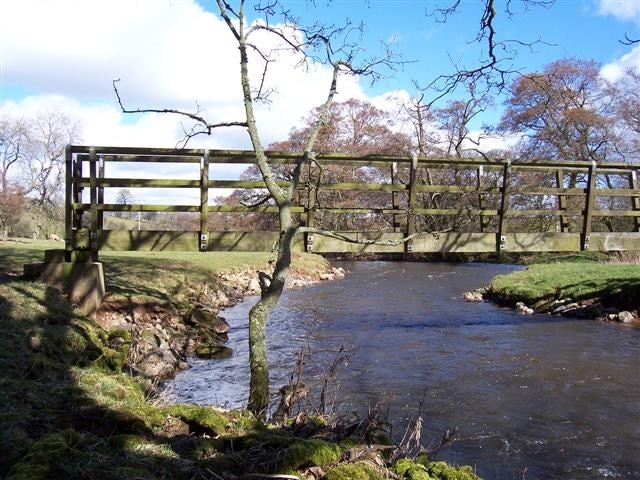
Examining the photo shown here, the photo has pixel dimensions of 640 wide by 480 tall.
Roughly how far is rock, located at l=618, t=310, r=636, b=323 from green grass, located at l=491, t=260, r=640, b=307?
92cm

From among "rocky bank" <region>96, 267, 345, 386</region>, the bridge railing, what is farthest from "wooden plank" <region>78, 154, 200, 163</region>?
"rocky bank" <region>96, 267, 345, 386</region>

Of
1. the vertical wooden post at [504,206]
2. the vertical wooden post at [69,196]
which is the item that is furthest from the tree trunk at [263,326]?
the vertical wooden post at [504,206]

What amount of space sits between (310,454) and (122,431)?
1572 millimetres

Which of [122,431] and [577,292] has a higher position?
[122,431]

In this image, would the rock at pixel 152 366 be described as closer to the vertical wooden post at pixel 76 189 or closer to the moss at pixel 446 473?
the vertical wooden post at pixel 76 189

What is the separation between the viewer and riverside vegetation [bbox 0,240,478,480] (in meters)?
3.72

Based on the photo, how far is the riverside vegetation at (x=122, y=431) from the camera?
147 inches

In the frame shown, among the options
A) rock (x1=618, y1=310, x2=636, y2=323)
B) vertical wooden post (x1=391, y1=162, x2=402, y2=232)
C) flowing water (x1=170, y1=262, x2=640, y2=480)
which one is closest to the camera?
flowing water (x1=170, y1=262, x2=640, y2=480)

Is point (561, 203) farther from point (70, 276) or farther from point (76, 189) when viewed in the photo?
point (70, 276)

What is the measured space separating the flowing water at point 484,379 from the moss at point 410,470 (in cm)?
56

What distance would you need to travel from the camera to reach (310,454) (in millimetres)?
4086

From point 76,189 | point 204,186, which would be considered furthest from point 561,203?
point 76,189

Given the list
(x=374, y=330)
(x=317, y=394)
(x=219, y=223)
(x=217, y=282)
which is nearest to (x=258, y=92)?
(x=317, y=394)

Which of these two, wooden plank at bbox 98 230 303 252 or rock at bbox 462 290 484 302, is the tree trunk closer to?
wooden plank at bbox 98 230 303 252
